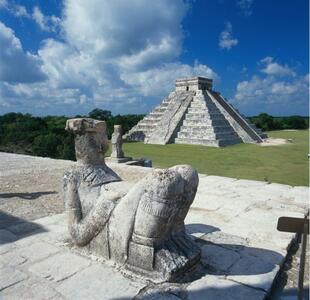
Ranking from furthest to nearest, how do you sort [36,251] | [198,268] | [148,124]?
[148,124] < [36,251] < [198,268]

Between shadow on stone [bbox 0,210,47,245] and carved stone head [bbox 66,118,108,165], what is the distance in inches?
63.1

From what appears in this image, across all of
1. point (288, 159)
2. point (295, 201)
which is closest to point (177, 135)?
point (288, 159)

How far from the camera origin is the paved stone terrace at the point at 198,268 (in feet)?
9.67

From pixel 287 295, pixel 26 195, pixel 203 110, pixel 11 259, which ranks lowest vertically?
pixel 287 295

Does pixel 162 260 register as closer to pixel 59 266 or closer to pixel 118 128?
pixel 59 266

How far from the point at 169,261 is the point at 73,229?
1.18m

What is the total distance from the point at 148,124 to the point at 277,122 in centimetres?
2236

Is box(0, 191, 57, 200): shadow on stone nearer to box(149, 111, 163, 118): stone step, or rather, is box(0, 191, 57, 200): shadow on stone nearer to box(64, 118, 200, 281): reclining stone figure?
box(64, 118, 200, 281): reclining stone figure

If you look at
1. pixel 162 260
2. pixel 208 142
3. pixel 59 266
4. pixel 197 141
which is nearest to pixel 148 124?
pixel 197 141

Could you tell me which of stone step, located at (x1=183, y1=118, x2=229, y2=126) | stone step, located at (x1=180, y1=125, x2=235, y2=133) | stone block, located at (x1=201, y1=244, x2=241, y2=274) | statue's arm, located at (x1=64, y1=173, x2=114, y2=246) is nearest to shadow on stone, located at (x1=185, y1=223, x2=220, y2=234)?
stone block, located at (x1=201, y1=244, x2=241, y2=274)

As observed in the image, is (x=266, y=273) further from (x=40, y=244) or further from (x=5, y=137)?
A: (x=5, y=137)

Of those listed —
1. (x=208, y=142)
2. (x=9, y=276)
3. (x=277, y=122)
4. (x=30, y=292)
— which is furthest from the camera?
(x=277, y=122)

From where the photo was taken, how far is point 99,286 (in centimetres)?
302

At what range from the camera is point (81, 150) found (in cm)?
361
